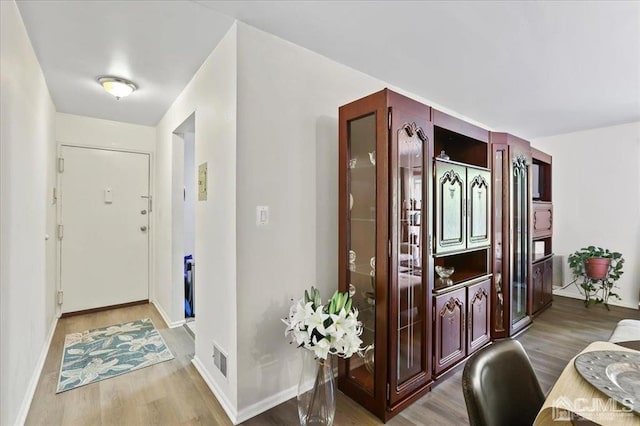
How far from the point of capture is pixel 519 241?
328cm

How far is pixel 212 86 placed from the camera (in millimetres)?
2236

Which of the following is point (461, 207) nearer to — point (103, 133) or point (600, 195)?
point (600, 195)

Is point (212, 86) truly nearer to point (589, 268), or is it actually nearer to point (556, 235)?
point (589, 268)

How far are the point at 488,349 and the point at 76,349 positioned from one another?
3.44 meters

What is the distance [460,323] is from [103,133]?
14.9 ft

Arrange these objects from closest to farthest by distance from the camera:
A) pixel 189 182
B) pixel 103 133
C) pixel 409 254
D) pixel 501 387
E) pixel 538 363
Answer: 1. pixel 501 387
2. pixel 409 254
3. pixel 538 363
4. pixel 103 133
5. pixel 189 182

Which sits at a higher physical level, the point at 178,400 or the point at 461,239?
the point at 461,239

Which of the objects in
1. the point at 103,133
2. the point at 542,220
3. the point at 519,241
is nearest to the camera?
the point at 519,241

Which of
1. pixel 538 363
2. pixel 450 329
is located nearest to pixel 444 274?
pixel 450 329

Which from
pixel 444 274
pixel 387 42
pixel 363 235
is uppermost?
pixel 387 42

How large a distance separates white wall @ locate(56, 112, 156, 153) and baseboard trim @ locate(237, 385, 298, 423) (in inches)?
140

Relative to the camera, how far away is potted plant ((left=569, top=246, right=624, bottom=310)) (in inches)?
158

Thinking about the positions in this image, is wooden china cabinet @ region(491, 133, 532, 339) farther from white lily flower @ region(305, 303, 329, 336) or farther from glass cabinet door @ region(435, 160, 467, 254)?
white lily flower @ region(305, 303, 329, 336)

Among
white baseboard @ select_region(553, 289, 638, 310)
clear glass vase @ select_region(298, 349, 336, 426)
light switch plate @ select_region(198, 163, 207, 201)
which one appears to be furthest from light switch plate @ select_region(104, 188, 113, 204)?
white baseboard @ select_region(553, 289, 638, 310)
